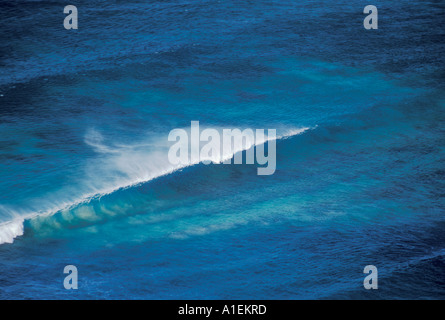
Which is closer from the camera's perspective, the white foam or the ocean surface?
→ the ocean surface

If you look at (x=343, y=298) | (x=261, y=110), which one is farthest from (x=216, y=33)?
(x=343, y=298)

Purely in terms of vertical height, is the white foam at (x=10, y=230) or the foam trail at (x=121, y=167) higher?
the foam trail at (x=121, y=167)

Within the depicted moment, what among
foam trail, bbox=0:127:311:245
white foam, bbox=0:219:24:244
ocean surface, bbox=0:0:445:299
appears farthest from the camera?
foam trail, bbox=0:127:311:245

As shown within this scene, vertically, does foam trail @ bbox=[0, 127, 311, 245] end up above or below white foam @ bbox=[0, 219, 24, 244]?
above

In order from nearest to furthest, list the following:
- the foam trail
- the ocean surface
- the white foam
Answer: the ocean surface, the white foam, the foam trail

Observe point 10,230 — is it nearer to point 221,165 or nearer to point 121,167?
point 121,167

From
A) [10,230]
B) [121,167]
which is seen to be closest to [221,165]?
[121,167]

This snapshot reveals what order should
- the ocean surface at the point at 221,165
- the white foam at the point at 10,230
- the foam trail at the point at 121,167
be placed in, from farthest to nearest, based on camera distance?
the foam trail at the point at 121,167 < the white foam at the point at 10,230 < the ocean surface at the point at 221,165
